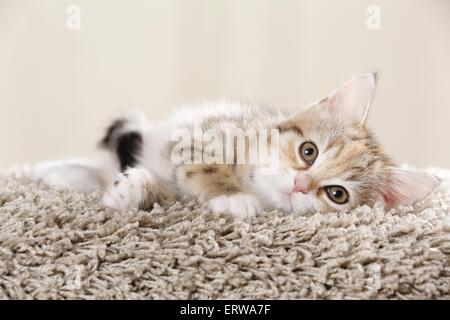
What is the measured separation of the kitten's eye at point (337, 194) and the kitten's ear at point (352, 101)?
0.19 metres

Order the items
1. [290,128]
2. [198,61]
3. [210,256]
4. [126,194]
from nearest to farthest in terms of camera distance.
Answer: [210,256]
[126,194]
[290,128]
[198,61]

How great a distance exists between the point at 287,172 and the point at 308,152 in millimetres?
79

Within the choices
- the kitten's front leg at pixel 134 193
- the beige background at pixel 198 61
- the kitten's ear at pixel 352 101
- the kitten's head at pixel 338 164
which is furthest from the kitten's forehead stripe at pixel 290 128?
the beige background at pixel 198 61

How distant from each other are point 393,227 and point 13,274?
2.11 feet

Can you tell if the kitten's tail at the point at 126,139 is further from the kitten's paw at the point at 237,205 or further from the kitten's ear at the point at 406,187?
the kitten's ear at the point at 406,187

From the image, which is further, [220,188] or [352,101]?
[352,101]

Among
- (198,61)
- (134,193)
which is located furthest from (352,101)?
(198,61)

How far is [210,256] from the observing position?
0.92 meters

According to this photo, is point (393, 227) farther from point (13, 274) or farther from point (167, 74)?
point (167, 74)

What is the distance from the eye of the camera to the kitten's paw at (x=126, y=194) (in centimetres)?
107

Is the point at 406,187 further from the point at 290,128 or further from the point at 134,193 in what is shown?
the point at 134,193

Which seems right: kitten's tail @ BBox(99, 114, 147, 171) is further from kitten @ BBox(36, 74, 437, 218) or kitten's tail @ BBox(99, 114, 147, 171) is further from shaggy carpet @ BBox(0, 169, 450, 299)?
shaggy carpet @ BBox(0, 169, 450, 299)

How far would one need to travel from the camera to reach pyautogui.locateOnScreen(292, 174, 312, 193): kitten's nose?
1.15m
